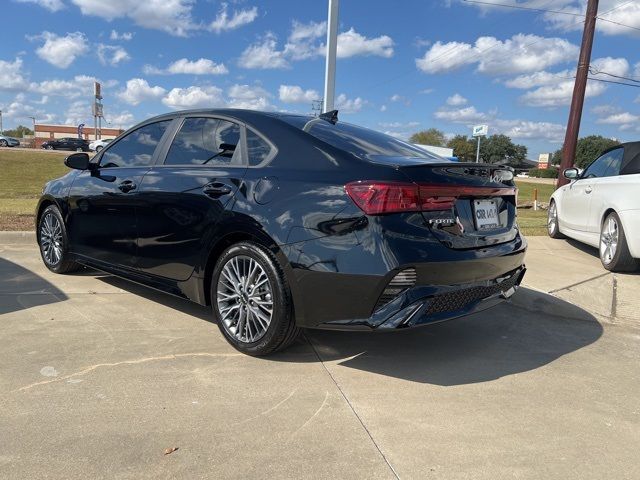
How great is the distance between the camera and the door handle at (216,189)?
380cm

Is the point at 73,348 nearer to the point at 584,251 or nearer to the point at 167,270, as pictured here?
the point at 167,270

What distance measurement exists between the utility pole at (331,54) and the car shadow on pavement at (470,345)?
559cm

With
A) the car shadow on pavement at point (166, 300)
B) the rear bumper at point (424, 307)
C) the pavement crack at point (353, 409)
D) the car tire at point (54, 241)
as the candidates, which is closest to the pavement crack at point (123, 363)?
the pavement crack at point (353, 409)

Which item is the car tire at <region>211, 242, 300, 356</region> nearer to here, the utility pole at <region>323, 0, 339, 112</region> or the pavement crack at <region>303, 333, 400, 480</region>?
the pavement crack at <region>303, 333, 400, 480</region>

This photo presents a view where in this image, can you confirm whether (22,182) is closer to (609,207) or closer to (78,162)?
(78,162)

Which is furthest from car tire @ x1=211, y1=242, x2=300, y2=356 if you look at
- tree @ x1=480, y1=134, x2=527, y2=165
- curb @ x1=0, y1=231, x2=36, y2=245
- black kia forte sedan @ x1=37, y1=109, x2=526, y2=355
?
tree @ x1=480, y1=134, x2=527, y2=165

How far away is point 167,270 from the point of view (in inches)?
168

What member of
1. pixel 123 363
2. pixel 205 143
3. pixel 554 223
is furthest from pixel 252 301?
pixel 554 223

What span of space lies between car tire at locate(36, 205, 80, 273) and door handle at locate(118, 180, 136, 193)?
120 centimetres

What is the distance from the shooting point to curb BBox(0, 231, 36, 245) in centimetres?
746

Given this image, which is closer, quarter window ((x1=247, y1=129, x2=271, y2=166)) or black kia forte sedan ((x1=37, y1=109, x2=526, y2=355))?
black kia forte sedan ((x1=37, y1=109, x2=526, y2=355))

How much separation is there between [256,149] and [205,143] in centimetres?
59

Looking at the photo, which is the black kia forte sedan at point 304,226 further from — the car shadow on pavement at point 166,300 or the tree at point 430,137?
the tree at point 430,137

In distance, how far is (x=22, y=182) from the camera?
2048 cm
